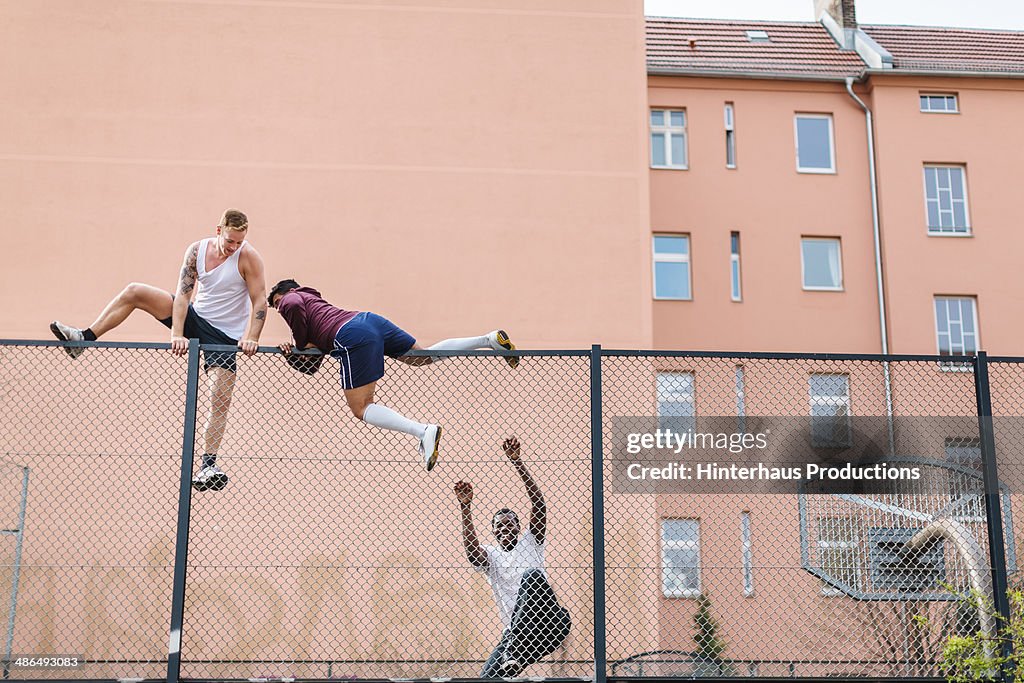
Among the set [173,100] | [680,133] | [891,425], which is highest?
[680,133]

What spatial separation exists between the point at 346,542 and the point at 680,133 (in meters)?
15.5

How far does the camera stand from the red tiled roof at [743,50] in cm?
2553

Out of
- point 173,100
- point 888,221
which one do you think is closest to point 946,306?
point 888,221

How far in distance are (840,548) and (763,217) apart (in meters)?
18.0

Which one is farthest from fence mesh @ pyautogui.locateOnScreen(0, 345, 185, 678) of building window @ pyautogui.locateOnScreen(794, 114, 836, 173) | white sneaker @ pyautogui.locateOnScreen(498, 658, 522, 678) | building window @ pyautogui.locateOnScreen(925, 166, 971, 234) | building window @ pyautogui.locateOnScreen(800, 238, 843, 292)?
building window @ pyautogui.locateOnScreen(925, 166, 971, 234)

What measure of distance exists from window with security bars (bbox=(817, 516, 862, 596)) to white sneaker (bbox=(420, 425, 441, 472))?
2.54m

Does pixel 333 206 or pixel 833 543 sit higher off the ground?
pixel 333 206

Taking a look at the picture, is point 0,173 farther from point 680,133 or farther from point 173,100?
point 680,133

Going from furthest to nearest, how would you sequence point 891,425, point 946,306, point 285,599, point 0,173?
1. point 946,306
2. point 0,173
3. point 285,599
4. point 891,425

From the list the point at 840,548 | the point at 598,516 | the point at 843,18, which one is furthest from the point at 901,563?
the point at 843,18

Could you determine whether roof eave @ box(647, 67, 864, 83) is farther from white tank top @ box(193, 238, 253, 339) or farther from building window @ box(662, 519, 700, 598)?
white tank top @ box(193, 238, 253, 339)

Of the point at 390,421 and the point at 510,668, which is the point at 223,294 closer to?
the point at 390,421

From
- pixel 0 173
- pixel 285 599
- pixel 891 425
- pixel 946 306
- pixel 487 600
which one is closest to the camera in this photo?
pixel 891 425

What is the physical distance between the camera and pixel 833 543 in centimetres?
736
